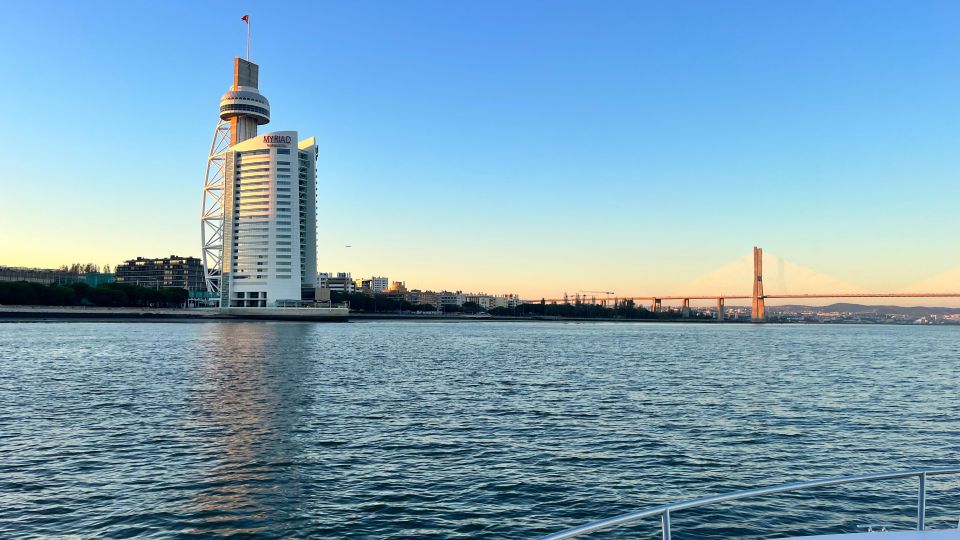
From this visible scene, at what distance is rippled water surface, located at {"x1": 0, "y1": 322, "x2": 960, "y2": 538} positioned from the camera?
54.9ft

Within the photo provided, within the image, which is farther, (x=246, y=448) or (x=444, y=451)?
(x=246, y=448)

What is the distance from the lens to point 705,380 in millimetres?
50031

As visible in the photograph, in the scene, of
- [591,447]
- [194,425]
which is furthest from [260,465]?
[591,447]

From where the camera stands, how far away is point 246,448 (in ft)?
80.8

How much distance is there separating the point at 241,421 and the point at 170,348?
55396 mm

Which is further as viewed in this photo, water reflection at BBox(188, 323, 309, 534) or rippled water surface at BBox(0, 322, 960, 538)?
water reflection at BBox(188, 323, 309, 534)

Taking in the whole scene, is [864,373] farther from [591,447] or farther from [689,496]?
[689,496]

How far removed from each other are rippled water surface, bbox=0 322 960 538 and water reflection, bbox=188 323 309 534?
Answer: 10 cm

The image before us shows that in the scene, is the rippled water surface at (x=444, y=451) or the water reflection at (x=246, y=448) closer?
the rippled water surface at (x=444, y=451)

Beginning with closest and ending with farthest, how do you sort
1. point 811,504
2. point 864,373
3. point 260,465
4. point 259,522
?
point 259,522
point 811,504
point 260,465
point 864,373

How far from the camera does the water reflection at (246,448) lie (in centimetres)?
1705

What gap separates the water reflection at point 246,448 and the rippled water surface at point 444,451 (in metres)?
0.10

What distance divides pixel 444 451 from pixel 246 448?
7290 millimetres

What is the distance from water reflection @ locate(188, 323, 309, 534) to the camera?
17.0 meters
